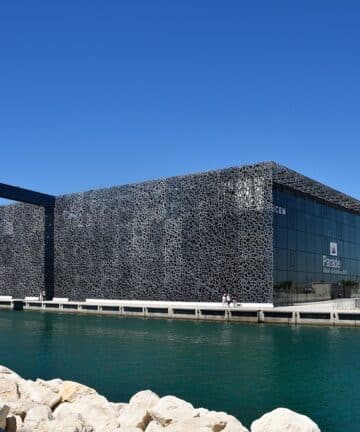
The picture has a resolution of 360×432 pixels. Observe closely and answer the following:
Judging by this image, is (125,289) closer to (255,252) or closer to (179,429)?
(255,252)

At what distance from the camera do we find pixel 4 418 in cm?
860

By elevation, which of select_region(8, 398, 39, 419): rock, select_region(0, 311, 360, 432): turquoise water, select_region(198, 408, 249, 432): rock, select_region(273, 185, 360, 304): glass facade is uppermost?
select_region(273, 185, 360, 304): glass facade

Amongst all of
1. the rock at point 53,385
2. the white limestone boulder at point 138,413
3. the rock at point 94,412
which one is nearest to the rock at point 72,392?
the rock at point 94,412

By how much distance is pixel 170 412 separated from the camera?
32.6 feet

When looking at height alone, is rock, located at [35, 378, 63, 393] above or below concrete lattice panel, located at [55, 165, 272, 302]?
below

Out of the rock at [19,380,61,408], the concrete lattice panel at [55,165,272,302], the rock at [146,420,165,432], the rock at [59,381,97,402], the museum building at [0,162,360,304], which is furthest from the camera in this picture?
the museum building at [0,162,360,304]

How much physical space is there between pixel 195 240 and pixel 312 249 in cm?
980

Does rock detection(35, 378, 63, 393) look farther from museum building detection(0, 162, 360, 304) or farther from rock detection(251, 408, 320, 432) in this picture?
museum building detection(0, 162, 360, 304)

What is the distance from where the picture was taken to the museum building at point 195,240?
1597 inches

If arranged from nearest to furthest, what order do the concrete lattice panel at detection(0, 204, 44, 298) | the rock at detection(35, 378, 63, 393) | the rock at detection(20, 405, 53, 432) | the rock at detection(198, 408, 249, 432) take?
the rock at detection(20, 405, 53, 432) → the rock at detection(198, 408, 249, 432) → the rock at detection(35, 378, 63, 393) → the concrete lattice panel at detection(0, 204, 44, 298)

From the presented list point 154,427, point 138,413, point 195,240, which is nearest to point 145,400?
point 138,413

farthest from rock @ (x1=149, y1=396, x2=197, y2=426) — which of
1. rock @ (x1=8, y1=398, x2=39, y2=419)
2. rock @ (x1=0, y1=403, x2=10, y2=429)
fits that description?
rock @ (x1=0, y1=403, x2=10, y2=429)

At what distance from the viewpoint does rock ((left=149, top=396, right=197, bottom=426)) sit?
32.0 ft

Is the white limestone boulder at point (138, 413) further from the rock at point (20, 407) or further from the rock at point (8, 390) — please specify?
the rock at point (8, 390)
